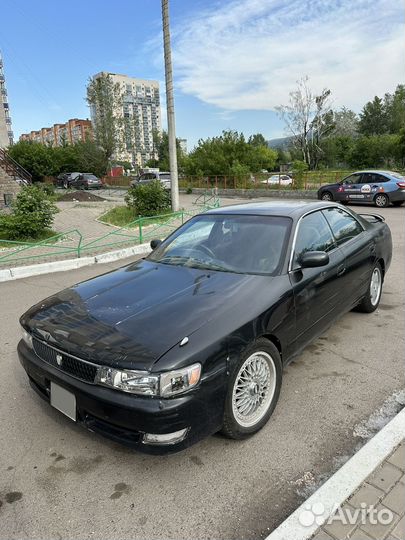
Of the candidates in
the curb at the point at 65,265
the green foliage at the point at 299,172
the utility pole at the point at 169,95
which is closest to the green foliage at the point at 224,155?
the green foliage at the point at 299,172

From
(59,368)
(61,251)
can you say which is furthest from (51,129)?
(59,368)

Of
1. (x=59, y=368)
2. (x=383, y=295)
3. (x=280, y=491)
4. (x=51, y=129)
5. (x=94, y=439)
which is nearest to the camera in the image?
(x=280, y=491)

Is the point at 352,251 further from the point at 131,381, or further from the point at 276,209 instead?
the point at 131,381

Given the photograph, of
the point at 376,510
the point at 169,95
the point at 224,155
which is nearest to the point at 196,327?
the point at 376,510

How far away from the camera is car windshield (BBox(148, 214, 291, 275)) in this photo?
10.9 feet

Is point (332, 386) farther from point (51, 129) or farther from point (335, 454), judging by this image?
point (51, 129)

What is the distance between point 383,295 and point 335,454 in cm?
363

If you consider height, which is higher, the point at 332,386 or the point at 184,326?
the point at 184,326

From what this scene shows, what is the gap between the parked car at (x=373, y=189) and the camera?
16.1 m

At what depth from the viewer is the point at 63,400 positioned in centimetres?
255

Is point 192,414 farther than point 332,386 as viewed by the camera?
No

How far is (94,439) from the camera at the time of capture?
2787 millimetres

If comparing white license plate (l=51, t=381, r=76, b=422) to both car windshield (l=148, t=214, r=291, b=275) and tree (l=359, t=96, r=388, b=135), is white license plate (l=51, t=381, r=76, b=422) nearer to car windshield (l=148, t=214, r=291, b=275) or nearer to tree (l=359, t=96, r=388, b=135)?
car windshield (l=148, t=214, r=291, b=275)

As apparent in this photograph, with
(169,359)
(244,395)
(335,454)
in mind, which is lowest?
(335,454)
